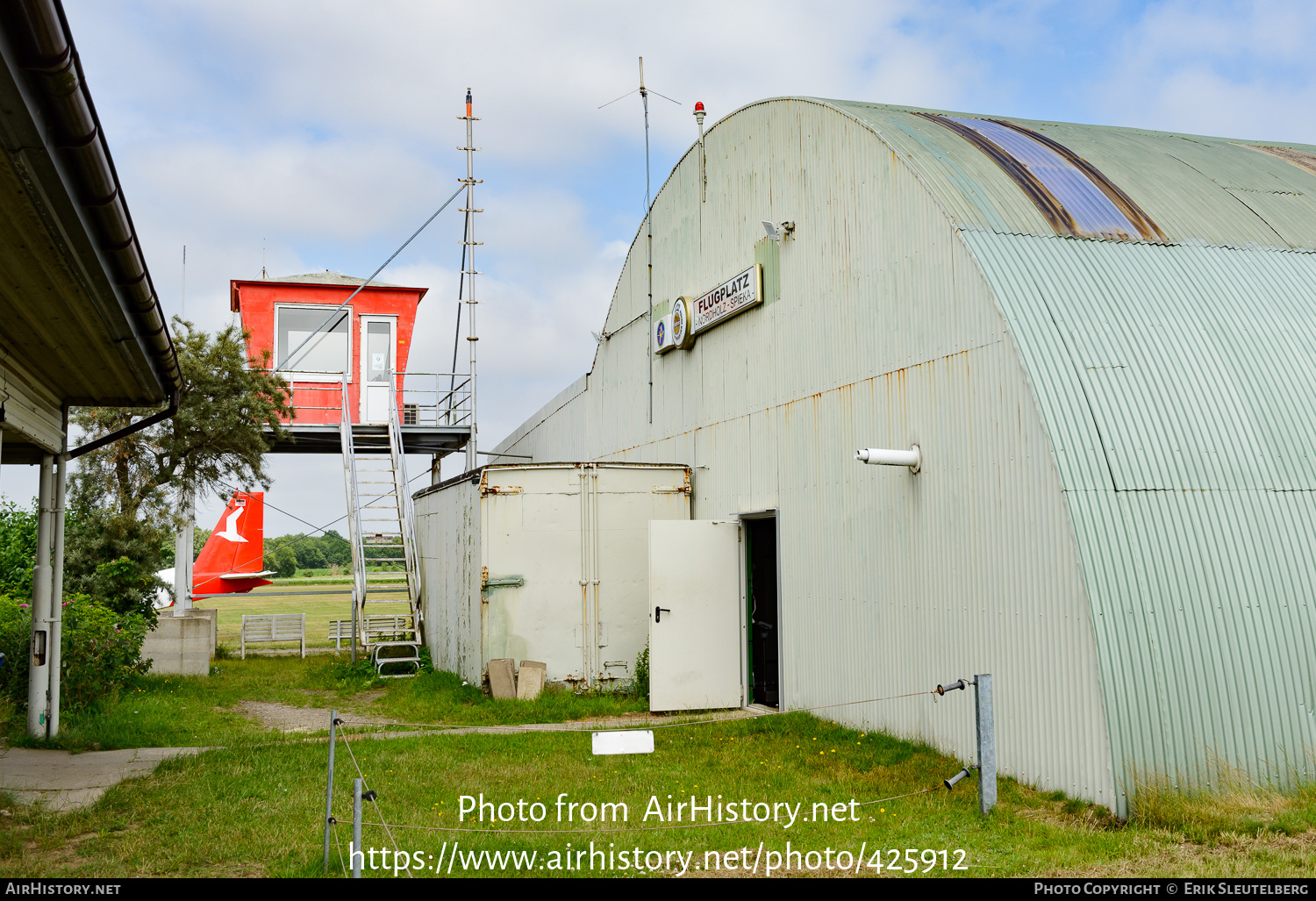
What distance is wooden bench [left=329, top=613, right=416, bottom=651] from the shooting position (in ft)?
56.6

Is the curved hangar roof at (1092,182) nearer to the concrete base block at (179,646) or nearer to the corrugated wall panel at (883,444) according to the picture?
the corrugated wall panel at (883,444)

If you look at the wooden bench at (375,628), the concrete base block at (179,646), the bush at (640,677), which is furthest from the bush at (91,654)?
the bush at (640,677)

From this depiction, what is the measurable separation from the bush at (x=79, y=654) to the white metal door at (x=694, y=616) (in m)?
6.44

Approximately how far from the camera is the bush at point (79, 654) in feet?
38.4

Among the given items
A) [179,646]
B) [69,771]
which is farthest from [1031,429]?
[179,646]

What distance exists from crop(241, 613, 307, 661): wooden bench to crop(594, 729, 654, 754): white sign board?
16.1 metres

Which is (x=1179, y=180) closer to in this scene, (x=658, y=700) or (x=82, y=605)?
(x=658, y=700)

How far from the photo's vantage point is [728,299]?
13469 mm

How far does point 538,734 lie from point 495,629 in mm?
2873

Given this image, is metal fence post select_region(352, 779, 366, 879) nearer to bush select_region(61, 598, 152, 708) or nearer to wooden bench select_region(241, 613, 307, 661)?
bush select_region(61, 598, 152, 708)

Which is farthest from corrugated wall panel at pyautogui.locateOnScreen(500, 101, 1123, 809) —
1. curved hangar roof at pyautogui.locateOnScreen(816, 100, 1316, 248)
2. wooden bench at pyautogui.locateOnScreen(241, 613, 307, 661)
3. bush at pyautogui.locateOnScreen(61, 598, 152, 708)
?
wooden bench at pyautogui.locateOnScreen(241, 613, 307, 661)

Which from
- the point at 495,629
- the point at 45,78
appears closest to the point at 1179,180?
the point at 495,629

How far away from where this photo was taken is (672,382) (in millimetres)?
15594

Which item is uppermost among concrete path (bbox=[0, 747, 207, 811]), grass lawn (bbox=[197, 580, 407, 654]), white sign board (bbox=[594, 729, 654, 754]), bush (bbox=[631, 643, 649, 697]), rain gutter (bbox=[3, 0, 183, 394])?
rain gutter (bbox=[3, 0, 183, 394])
